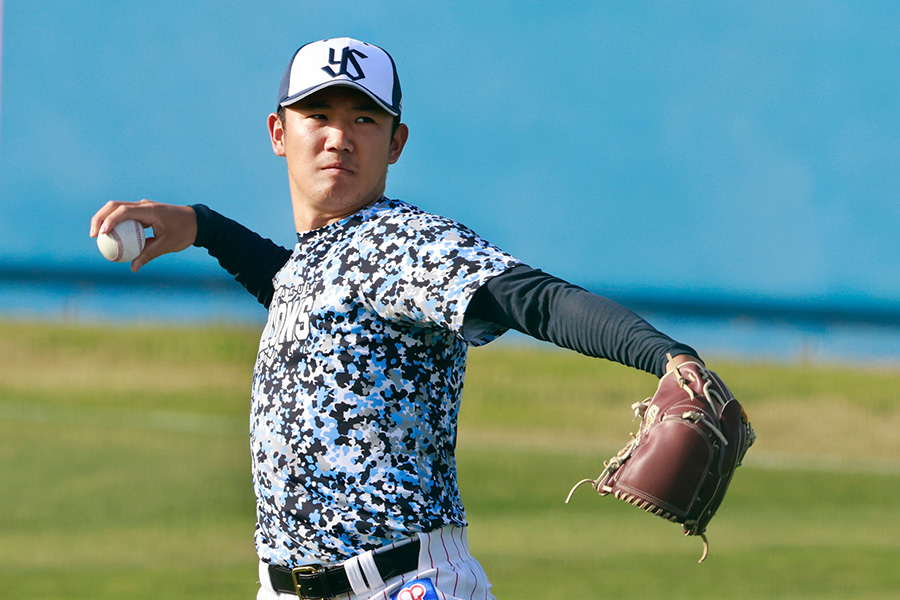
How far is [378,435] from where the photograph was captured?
8.49 ft

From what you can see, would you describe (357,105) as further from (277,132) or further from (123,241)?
(123,241)

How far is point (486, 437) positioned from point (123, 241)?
11.1m

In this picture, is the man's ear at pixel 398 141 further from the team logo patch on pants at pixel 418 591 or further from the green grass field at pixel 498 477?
the green grass field at pixel 498 477

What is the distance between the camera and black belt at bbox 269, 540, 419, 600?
262cm

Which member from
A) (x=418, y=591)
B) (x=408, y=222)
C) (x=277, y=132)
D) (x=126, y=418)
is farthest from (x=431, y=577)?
(x=126, y=418)

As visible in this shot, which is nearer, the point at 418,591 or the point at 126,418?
the point at 418,591

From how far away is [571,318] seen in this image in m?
2.10

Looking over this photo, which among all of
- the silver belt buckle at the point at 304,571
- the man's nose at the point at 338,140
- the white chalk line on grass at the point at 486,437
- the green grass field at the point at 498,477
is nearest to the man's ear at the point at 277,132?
the man's nose at the point at 338,140

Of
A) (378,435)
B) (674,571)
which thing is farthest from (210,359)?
(378,435)

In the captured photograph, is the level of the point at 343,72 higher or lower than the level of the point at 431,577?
higher

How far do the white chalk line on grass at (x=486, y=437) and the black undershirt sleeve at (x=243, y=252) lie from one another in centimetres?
982

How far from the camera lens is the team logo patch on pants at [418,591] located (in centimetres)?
262

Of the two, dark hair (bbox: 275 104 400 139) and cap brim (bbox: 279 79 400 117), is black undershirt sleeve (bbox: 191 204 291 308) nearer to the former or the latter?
dark hair (bbox: 275 104 400 139)

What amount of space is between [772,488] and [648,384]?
3.61 meters
